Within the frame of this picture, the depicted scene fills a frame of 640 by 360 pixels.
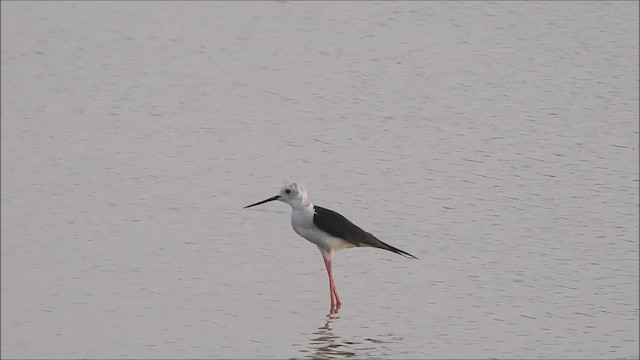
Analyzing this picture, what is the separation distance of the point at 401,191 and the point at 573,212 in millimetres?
1399

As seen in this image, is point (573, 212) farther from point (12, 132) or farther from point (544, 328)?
point (12, 132)

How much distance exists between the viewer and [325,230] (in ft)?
33.3

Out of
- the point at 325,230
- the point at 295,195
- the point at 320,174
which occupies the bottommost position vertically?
the point at 320,174

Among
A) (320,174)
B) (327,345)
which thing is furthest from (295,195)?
(320,174)

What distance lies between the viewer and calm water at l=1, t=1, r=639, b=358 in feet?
30.3

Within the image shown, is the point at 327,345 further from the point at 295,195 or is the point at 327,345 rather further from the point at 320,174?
the point at 320,174

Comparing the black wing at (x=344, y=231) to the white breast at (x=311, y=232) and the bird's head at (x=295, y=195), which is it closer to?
the white breast at (x=311, y=232)

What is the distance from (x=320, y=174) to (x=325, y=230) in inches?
99.0

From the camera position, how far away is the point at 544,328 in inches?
Answer: 368

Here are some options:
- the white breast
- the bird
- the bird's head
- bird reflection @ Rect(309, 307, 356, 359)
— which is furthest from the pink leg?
the bird's head

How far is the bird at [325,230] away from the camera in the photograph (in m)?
10.1

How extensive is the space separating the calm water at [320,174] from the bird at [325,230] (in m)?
0.25

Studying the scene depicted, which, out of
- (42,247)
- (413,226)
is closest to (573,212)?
(413,226)

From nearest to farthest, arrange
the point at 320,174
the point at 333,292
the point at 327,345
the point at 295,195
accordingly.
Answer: the point at 327,345, the point at 333,292, the point at 295,195, the point at 320,174
